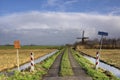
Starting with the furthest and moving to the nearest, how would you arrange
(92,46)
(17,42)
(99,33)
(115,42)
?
(115,42), (92,46), (99,33), (17,42)

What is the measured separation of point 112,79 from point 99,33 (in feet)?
26.7

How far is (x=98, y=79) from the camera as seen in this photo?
1589 cm

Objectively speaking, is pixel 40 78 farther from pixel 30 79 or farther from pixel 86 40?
pixel 86 40

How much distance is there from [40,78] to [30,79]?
75cm

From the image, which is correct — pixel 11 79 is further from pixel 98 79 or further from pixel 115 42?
pixel 115 42

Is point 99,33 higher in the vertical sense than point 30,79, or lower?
higher

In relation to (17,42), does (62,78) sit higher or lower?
lower

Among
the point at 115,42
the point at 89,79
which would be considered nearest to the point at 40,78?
the point at 89,79

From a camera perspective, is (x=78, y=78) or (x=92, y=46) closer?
(x=78, y=78)

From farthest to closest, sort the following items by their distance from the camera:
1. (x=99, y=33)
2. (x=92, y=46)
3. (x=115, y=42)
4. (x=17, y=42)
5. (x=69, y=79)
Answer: (x=115, y=42)
(x=92, y=46)
(x=99, y=33)
(x=17, y=42)
(x=69, y=79)

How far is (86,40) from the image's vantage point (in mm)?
152000

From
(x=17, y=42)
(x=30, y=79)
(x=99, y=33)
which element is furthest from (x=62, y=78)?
(x=99, y=33)

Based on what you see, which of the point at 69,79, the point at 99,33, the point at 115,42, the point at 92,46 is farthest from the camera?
the point at 115,42

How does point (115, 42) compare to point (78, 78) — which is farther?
point (115, 42)
